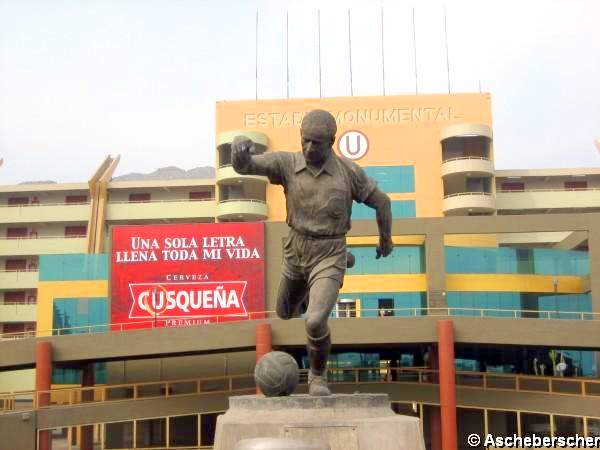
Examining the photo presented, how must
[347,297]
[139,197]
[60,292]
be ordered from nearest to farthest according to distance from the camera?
[347,297]
[60,292]
[139,197]

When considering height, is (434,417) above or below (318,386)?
below

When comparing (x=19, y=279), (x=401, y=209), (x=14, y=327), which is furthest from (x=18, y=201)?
(x=401, y=209)

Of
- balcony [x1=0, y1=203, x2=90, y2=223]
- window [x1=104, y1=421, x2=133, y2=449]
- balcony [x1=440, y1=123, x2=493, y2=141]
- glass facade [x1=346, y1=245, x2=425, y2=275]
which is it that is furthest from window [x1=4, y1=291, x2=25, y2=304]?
balcony [x1=440, y1=123, x2=493, y2=141]

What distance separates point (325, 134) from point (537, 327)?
22730 millimetres

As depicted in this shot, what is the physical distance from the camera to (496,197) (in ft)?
177

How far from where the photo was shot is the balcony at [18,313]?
5503 cm

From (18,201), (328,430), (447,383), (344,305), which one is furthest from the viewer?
(18,201)

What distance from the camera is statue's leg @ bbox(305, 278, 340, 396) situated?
28.6 ft

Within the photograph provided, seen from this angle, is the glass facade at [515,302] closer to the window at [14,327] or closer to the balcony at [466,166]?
the balcony at [466,166]

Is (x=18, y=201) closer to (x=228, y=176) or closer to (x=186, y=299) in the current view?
(x=228, y=176)

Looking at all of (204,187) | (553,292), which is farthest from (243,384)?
(204,187)

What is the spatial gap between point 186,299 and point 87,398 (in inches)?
237

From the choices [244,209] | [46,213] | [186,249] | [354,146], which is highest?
[354,146]

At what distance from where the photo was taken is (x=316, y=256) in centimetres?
918
